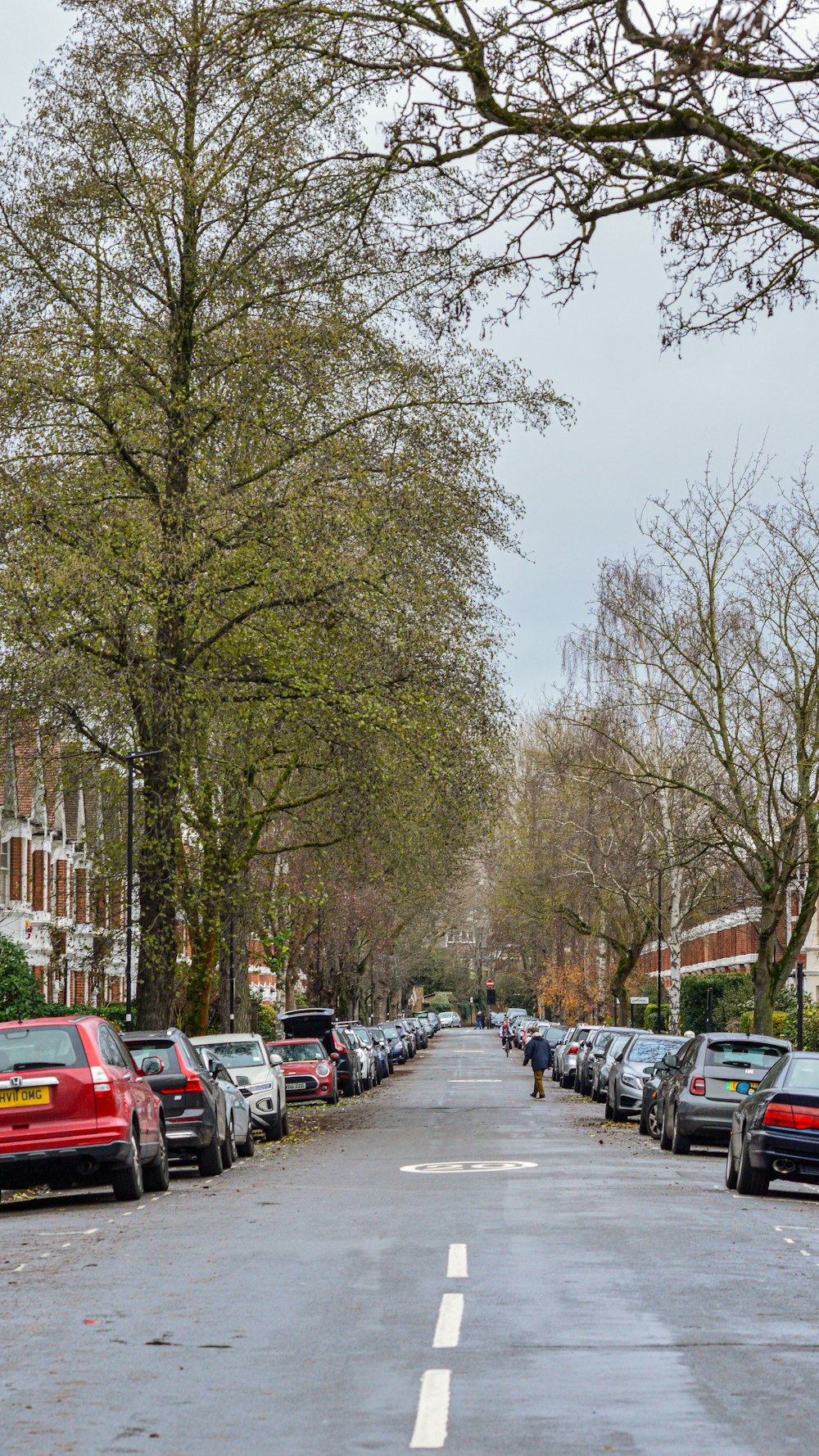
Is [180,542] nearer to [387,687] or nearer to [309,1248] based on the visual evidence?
[387,687]

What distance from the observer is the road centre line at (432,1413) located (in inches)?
256

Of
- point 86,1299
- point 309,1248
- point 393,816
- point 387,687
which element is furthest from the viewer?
point 393,816

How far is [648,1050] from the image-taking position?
33.1 m

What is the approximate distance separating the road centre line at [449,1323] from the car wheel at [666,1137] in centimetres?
1521

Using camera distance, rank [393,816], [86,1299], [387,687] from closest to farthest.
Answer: [86,1299] → [387,687] → [393,816]

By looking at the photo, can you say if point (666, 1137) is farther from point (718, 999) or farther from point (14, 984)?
point (718, 999)

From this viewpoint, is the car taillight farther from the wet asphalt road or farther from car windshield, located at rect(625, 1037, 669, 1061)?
car windshield, located at rect(625, 1037, 669, 1061)

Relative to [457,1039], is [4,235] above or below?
above

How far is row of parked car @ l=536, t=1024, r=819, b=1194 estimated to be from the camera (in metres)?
17.0

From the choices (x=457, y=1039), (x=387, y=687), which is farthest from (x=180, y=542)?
(x=457, y=1039)

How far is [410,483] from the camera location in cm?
2855

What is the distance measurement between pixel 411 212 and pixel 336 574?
5318 mm

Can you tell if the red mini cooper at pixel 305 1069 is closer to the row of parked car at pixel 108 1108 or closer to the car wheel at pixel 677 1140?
the row of parked car at pixel 108 1108

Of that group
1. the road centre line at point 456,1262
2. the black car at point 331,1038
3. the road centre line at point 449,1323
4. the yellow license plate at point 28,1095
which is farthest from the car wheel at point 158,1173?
the black car at point 331,1038
